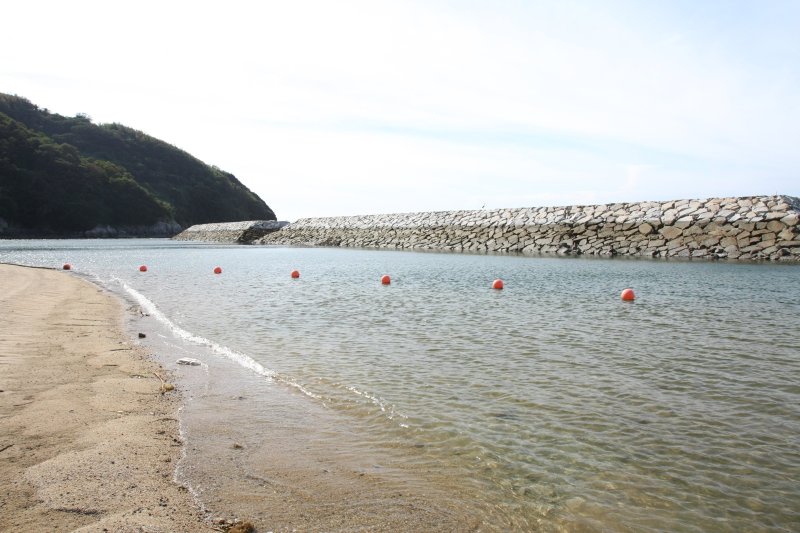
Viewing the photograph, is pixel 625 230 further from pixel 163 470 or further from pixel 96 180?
pixel 96 180

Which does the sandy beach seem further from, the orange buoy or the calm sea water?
the orange buoy

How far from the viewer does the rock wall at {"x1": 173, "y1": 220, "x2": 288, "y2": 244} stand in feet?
257

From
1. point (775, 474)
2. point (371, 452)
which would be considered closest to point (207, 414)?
point (371, 452)

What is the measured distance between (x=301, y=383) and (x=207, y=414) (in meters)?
1.57

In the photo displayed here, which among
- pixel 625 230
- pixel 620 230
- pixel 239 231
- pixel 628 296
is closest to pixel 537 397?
pixel 628 296

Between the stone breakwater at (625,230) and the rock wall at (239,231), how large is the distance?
96.8ft

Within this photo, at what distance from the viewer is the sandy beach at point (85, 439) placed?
138 inches

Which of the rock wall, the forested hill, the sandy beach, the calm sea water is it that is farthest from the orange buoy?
the forested hill

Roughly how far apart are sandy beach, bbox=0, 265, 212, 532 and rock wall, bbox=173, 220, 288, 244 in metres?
70.8

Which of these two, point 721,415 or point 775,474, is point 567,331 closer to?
point 721,415

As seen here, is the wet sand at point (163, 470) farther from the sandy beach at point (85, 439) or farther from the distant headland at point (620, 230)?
the distant headland at point (620, 230)

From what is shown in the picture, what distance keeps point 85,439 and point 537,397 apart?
185 inches

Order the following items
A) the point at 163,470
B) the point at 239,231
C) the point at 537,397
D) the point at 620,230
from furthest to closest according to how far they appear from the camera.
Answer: the point at 239,231 → the point at 620,230 → the point at 537,397 → the point at 163,470

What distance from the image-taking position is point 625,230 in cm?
3341
